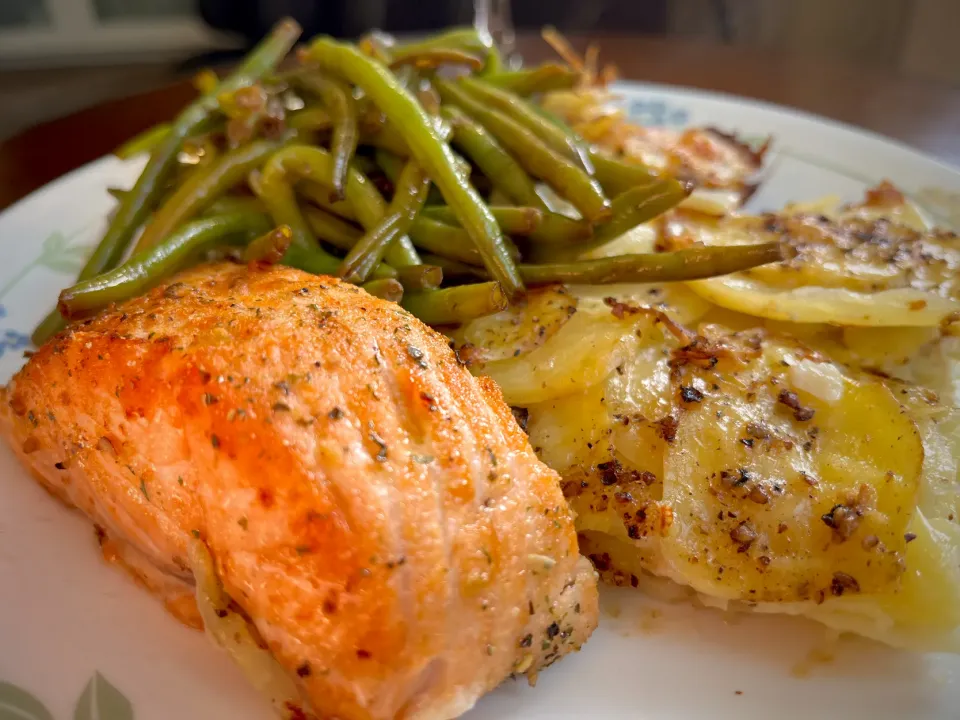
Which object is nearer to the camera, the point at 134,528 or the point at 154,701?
the point at 154,701

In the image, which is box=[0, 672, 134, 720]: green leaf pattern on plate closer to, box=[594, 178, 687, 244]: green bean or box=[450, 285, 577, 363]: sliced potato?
box=[450, 285, 577, 363]: sliced potato

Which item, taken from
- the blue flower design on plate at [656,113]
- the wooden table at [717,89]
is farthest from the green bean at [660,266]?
the wooden table at [717,89]

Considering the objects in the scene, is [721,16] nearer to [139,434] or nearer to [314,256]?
[314,256]

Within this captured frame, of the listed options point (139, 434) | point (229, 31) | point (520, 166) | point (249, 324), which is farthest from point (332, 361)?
point (229, 31)

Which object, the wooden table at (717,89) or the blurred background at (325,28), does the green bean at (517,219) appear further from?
the blurred background at (325,28)

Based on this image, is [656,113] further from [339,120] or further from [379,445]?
[379,445]

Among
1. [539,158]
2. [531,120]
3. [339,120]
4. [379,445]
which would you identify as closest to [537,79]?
[531,120]

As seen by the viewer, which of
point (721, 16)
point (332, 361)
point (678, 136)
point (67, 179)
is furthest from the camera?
point (721, 16)
